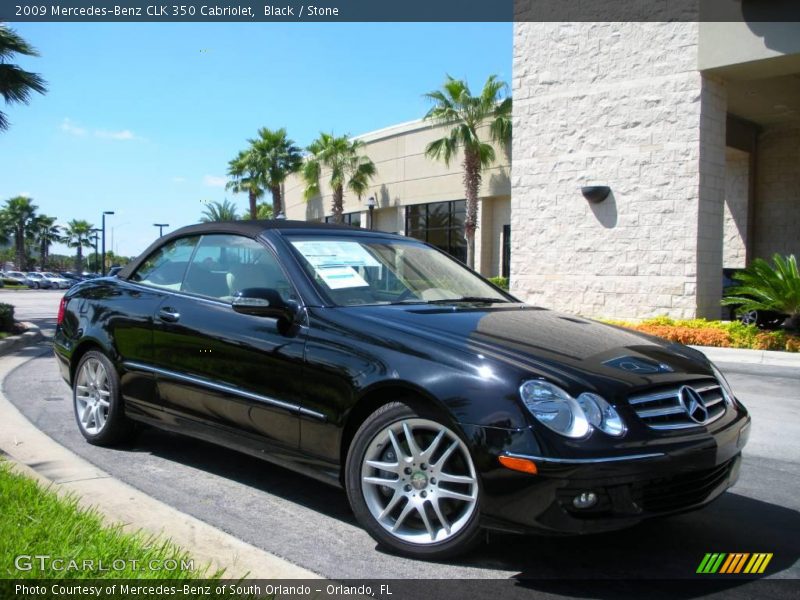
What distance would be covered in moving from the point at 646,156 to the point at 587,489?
43.8 ft

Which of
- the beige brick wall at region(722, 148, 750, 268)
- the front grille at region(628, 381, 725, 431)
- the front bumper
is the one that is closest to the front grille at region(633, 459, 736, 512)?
the front bumper

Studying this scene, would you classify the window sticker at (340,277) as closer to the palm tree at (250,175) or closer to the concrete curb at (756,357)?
the concrete curb at (756,357)

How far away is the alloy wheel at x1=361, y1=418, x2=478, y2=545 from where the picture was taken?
9.94 ft

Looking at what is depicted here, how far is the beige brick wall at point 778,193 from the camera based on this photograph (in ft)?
62.7

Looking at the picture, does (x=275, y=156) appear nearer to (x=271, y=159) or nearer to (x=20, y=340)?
(x=271, y=159)

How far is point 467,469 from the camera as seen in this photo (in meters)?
3.02

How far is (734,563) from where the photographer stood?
3.24 m

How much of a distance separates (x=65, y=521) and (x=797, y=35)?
14.0 m

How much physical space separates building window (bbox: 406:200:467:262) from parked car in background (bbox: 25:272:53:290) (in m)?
42.0

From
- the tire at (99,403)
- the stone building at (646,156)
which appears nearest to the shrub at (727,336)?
the stone building at (646,156)

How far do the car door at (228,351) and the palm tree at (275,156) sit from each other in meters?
35.5

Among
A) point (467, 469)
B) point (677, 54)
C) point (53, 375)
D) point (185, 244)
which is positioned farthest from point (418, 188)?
point (467, 469)

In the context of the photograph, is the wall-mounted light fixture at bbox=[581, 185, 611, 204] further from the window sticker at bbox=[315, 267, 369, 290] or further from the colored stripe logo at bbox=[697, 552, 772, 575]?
the colored stripe logo at bbox=[697, 552, 772, 575]

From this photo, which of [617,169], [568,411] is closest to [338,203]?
[617,169]
